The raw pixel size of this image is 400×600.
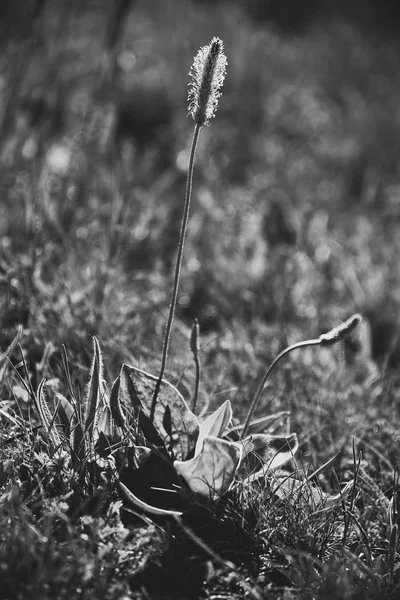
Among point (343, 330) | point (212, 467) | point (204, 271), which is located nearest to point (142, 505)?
point (212, 467)

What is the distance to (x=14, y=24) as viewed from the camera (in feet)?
14.8

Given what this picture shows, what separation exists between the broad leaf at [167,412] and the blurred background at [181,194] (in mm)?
363

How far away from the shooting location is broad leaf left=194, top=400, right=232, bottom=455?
1746mm

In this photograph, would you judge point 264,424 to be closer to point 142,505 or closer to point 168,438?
point 168,438

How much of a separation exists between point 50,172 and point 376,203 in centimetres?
228

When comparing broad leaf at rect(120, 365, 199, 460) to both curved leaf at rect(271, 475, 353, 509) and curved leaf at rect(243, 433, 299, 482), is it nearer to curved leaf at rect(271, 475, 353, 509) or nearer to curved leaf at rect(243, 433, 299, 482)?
curved leaf at rect(243, 433, 299, 482)

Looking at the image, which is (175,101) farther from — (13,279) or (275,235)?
(13,279)

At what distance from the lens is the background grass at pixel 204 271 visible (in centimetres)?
161

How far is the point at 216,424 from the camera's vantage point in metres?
1.78

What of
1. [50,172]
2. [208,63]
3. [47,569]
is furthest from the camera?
[50,172]

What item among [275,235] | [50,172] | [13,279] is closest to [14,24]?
[50,172]

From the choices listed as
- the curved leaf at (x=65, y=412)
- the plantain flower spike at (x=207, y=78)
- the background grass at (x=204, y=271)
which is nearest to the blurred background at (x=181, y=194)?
the background grass at (x=204, y=271)

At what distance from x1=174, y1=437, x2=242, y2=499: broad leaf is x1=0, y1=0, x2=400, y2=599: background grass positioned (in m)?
0.09

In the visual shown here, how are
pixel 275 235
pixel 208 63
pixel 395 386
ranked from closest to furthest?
pixel 208 63, pixel 395 386, pixel 275 235
